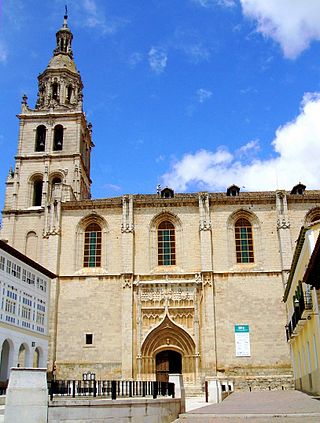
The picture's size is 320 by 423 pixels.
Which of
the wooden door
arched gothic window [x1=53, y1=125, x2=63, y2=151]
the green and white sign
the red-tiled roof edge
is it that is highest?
arched gothic window [x1=53, y1=125, x2=63, y2=151]

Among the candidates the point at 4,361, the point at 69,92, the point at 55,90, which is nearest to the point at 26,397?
the point at 4,361

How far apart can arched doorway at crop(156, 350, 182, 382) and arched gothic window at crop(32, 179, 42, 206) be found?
16.4m

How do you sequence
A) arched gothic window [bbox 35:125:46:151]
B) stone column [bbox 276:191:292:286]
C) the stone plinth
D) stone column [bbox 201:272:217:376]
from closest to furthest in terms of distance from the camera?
the stone plinth
stone column [bbox 201:272:217:376]
stone column [bbox 276:191:292:286]
arched gothic window [bbox 35:125:46:151]

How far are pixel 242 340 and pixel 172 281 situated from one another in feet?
19.0

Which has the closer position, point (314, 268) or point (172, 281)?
point (314, 268)

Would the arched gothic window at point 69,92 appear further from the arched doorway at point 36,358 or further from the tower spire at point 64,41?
the arched doorway at point 36,358

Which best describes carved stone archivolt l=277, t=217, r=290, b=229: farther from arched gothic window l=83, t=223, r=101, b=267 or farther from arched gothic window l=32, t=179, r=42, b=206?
arched gothic window l=32, t=179, r=42, b=206

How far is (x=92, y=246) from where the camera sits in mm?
36000

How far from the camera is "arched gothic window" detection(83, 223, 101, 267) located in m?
35.6

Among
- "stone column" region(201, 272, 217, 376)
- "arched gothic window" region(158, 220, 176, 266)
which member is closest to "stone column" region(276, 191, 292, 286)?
"stone column" region(201, 272, 217, 376)

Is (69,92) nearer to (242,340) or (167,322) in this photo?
(167,322)

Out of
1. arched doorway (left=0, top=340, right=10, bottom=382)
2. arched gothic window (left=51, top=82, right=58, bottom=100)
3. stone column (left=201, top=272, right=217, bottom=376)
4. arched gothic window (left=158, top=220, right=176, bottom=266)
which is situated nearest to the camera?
arched doorway (left=0, top=340, right=10, bottom=382)

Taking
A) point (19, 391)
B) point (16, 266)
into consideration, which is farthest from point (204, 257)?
point (19, 391)

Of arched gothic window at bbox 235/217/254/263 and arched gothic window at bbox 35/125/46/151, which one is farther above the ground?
arched gothic window at bbox 35/125/46/151
